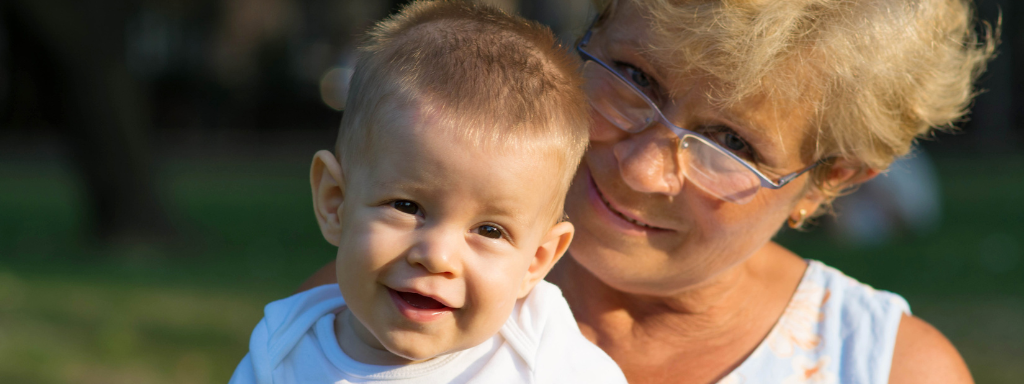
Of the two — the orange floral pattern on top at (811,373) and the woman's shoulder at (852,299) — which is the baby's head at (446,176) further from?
the woman's shoulder at (852,299)

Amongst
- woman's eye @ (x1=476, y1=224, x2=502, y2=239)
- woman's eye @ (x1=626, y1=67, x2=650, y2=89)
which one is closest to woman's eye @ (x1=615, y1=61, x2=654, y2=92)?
woman's eye @ (x1=626, y1=67, x2=650, y2=89)

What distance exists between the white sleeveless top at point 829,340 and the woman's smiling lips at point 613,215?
0.44 metres

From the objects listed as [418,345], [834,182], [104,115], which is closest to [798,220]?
[834,182]

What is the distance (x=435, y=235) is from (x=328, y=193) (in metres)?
0.29

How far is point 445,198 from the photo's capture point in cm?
150

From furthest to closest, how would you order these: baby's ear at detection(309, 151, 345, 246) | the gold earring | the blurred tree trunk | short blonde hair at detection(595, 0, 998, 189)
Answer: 1. the blurred tree trunk
2. the gold earring
3. short blonde hair at detection(595, 0, 998, 189)
4. baby's ear at detection(309, 151, 345, 246)

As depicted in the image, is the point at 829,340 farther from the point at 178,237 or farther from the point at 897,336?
the point at 178,237

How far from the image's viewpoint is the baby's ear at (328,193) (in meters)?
1.65

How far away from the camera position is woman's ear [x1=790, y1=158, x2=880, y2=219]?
232cm

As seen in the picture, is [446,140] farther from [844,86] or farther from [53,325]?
[53,325]

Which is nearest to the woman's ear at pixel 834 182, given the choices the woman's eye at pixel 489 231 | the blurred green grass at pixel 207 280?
the woman's eye at pixel 489 231

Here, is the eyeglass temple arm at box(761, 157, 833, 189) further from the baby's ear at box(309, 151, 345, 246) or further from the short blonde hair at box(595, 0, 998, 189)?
the baby's ear at box(309, 151, 345, 246)

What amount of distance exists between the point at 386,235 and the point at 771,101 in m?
1.02

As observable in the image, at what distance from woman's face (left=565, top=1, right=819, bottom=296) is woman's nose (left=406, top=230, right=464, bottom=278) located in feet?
2.21
